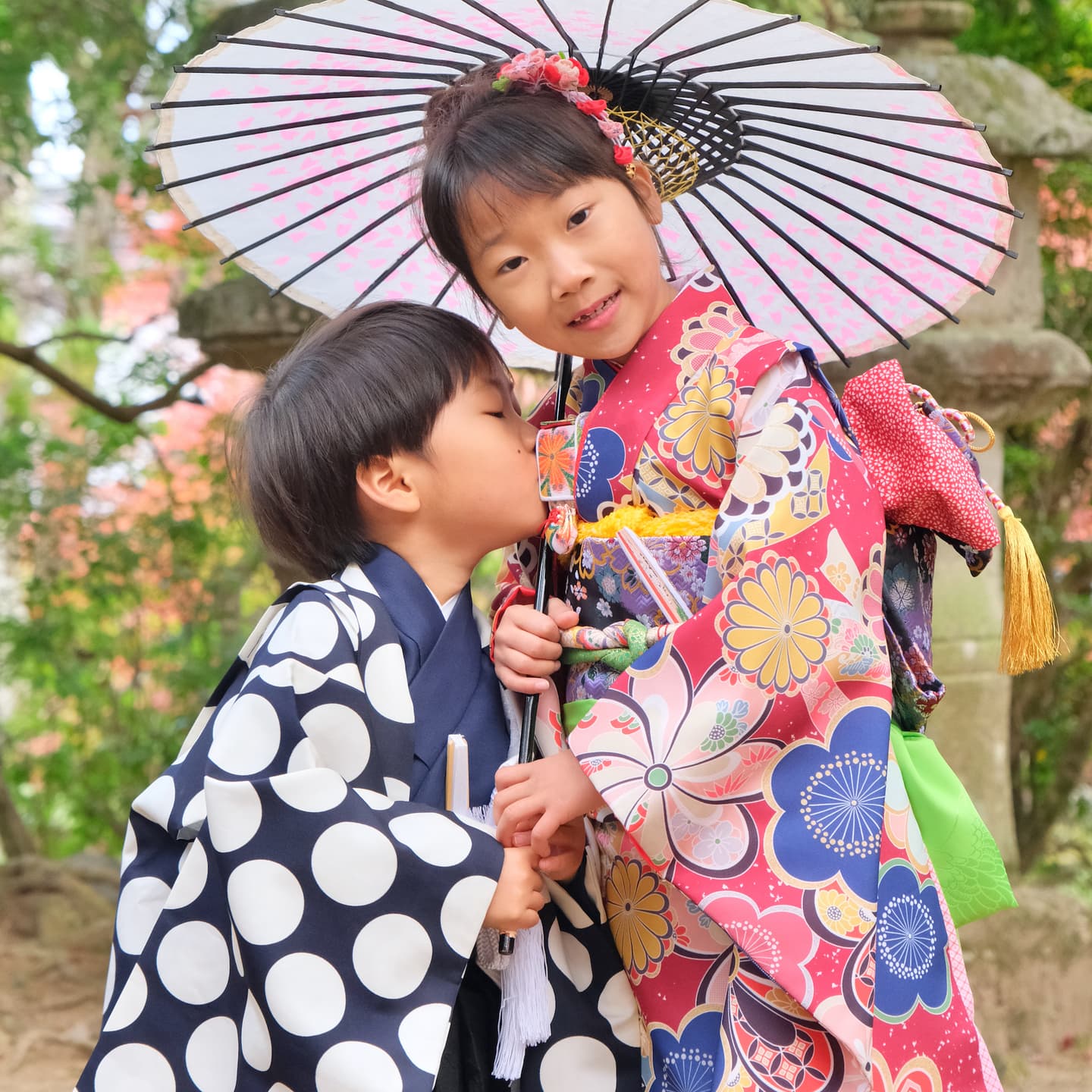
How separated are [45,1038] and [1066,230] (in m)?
4.18

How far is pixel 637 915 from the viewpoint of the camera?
5.60ft

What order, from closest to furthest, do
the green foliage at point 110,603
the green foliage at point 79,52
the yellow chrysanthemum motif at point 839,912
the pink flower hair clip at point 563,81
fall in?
the yellow chrysanthemum motif at point 839,912, the pink flower hair clip at point 563,81, the green foliage at point 79,52, the green foliage at point 110,603

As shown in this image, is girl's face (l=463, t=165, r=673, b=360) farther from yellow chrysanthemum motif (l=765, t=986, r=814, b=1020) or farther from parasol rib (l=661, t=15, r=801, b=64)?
yellow chrysanthemum motif (l=765, t=986, r=814, b=1020)

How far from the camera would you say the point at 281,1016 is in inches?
57.1

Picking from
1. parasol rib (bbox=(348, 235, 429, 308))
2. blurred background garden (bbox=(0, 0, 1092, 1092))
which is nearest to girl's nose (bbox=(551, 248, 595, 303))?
parasol rib (bbox=(348, 235, 429, 308))

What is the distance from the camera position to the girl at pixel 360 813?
4.88 feet

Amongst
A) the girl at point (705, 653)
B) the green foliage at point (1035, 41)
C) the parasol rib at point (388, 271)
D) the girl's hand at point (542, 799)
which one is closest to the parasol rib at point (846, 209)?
the girl at point (705, 653)

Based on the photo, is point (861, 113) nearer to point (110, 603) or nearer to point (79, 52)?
point (79, 52)

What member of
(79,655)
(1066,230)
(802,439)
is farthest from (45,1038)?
(1066,230)

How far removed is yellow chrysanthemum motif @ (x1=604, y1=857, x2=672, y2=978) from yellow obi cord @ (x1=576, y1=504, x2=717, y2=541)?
1.49 ft

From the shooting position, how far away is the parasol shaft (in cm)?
169

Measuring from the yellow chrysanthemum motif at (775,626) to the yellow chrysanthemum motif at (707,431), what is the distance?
21cm

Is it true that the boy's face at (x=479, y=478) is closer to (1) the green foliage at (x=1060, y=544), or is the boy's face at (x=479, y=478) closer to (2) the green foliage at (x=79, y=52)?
(2) the green foliage at (x=79, y=52)

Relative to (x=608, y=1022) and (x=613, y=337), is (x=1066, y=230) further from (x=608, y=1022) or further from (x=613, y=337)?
(x=608, y=1022)
